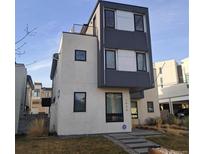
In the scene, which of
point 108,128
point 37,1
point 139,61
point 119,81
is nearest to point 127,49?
point 139,61

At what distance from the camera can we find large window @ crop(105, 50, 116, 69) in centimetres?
945

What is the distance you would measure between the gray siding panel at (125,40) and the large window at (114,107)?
92.7 inches

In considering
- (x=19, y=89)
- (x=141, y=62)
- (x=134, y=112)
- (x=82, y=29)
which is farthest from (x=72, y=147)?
(x=134, y=112)

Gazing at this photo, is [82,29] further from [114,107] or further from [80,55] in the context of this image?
[114,107]

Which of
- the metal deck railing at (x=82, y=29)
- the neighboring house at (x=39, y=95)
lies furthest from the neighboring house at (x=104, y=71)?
the neighboring house at (x=39, y=95)

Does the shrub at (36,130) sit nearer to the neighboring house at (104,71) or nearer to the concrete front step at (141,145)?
the neighboring house at (104,71)

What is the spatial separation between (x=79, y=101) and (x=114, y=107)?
171cm

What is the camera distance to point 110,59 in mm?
9578

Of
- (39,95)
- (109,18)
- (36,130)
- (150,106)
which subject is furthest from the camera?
(39,95)

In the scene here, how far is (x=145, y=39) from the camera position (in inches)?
405

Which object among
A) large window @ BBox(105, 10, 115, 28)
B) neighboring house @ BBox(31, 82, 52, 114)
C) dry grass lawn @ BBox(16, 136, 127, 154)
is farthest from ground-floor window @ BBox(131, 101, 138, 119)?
neighboring house @ BBox(31, 82, 52, 114)

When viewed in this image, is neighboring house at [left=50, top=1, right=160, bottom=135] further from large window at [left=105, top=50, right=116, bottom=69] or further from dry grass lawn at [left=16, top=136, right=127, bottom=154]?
dry grass lawn at [left=16, top=136, right=127, bottom=154]
